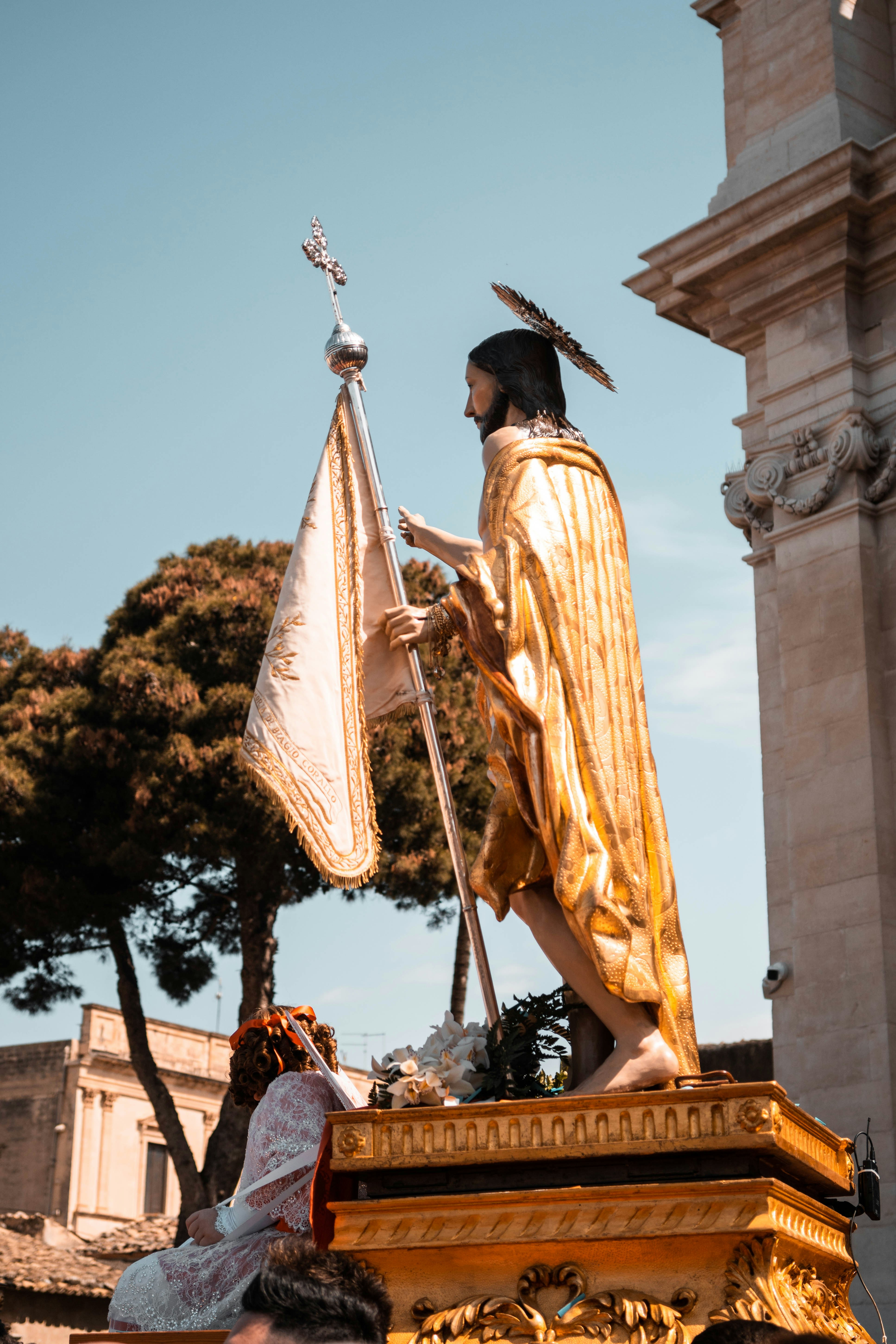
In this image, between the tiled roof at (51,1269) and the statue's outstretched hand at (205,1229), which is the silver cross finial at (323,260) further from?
the tiled roof at (51,1269)

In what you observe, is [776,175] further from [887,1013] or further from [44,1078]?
[44,1078]

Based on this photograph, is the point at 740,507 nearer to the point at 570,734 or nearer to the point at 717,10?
the point at 717,10

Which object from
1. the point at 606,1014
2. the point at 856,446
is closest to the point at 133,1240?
the point at 856,446

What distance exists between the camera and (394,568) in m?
5.68

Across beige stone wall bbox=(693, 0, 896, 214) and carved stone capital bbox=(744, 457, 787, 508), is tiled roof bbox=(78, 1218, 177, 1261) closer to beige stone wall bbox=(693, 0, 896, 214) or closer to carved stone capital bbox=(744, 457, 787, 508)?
carved stone capital bbox=(744, 457, 787, 508)

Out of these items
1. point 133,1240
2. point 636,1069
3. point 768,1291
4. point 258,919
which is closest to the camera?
point 768,1291

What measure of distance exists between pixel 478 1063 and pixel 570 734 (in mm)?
1006

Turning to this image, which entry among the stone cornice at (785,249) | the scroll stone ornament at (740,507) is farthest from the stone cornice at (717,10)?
the scroll stone ornament at (740,507)

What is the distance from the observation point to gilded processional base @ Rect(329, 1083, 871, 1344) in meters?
3.72

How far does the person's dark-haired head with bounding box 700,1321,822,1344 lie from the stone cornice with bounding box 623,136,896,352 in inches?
313

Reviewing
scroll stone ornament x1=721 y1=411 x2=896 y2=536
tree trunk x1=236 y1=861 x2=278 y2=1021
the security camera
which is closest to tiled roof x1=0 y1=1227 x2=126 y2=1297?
tree trunk x1=236 y1=861 x2=278 y2=1021

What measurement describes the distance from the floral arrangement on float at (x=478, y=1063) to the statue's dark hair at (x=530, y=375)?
1892mm

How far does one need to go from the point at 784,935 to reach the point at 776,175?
4771mm

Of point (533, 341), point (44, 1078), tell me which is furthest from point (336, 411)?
point (44, 1078)
